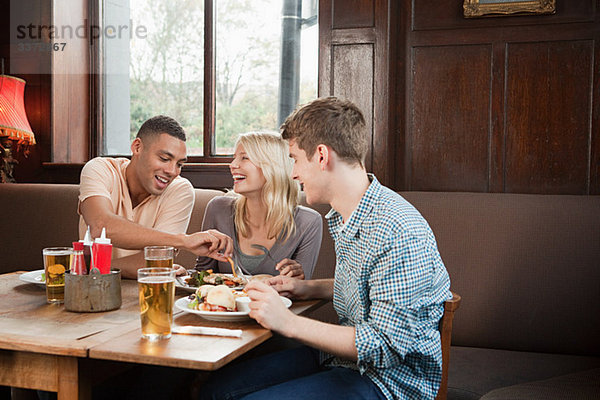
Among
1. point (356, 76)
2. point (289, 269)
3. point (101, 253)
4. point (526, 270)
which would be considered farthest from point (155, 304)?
point (356, 76)

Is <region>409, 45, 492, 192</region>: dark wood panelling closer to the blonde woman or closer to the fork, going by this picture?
the blonde woman

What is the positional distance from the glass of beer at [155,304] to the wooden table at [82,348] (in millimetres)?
26

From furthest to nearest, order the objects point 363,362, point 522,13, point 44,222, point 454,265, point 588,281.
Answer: point 44,222, point 522,13, point 454,265, point 588,281, point 363,362

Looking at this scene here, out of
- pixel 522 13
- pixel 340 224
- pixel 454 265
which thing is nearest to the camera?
pixel 340 224

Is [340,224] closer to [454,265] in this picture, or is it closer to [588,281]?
[454,265]

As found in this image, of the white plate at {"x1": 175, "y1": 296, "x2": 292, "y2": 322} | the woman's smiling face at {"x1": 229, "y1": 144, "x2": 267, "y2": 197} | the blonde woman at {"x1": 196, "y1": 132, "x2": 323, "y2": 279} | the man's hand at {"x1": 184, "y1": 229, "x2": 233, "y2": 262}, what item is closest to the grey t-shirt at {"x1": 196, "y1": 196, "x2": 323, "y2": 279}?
the blonde woman at {"x1": 196, "y1": 132, "x2": 323, "y2": 279}

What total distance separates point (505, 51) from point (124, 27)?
2323 millimetres

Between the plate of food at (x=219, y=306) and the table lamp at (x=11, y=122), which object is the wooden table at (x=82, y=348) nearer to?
the plate of food at (x=219, y=306)

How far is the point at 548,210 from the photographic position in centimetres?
262

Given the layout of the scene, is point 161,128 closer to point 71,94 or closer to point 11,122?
point 11,122

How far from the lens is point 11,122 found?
3410mm

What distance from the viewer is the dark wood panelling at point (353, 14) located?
3.05 m

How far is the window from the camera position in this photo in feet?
11.3

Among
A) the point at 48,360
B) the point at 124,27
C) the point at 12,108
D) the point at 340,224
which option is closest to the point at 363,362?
the point at 340,224
